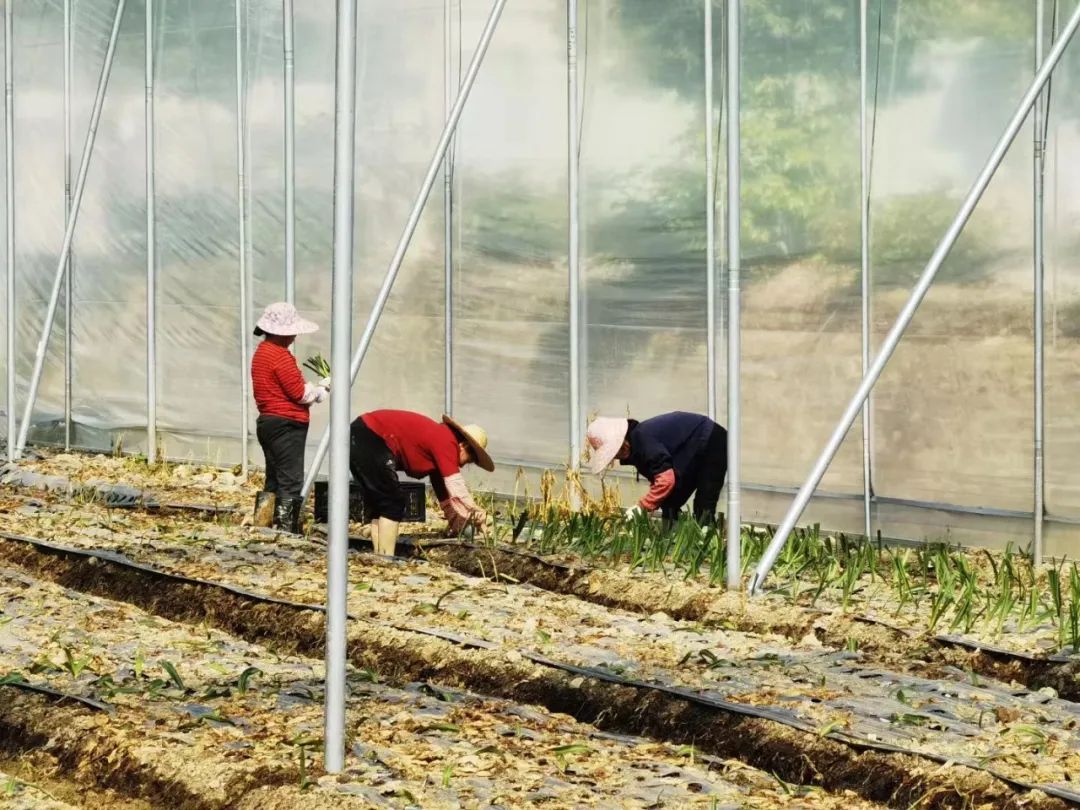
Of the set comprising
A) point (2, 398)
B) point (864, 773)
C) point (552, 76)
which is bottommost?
point (864, 773)

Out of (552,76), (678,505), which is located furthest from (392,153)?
(678,505)

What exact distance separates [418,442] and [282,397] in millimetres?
1315

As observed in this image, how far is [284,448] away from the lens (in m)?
9.80

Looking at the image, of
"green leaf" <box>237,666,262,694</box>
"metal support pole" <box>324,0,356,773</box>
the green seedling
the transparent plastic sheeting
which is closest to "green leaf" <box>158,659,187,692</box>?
"green leaf" <box>237,666,262,694</box>

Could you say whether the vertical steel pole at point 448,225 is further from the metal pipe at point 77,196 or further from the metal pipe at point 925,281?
the metal pipe at point 925,281

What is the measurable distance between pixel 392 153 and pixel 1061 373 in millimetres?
5307

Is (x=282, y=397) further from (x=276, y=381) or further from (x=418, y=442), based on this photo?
(x=418, y=442)

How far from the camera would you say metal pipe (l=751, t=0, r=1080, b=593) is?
765cm

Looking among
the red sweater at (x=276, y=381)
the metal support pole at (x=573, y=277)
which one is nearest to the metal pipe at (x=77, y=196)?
the red sweater at (x=276, y=381)

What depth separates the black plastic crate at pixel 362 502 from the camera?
9102 mm

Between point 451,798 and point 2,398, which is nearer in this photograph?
point 451,798

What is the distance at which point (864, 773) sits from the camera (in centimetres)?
538

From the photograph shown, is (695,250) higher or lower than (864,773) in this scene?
higher

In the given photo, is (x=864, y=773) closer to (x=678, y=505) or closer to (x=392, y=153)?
(x=678, y=505)
